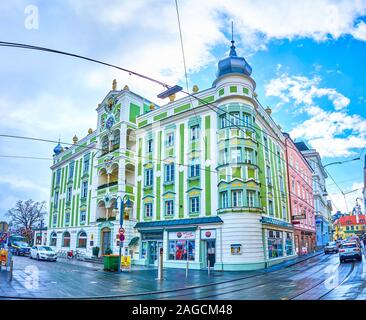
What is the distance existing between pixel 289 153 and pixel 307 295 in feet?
101

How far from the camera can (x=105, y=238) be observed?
3341 centimetres

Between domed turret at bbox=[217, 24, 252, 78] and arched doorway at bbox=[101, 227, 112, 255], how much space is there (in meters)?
20.2

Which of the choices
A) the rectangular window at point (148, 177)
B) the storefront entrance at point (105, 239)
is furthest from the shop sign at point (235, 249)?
the storefront entrance at point (105, 239)

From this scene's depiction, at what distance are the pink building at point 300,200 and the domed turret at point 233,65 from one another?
14.4 m

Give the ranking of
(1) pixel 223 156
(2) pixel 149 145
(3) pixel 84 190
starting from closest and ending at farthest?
(1) pixel 223 156, (2) pixel 149 145, (3) pixel 84 190

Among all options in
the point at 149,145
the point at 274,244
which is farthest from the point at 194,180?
the point at 274,244

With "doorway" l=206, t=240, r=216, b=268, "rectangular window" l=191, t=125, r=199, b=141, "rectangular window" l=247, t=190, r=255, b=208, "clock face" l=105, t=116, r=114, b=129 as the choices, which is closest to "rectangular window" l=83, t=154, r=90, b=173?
"clock face" l=105, t=116, r=114, b=129

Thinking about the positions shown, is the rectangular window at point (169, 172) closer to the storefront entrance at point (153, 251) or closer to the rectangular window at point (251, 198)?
the storefront entrance at point (153, 251)

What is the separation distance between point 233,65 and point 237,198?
1170cm

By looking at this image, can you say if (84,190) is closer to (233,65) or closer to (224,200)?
(224,200)

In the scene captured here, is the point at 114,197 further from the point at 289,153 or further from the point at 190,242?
the point at 289,153

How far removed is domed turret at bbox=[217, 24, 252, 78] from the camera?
2658cm

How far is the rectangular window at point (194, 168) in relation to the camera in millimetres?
27545
